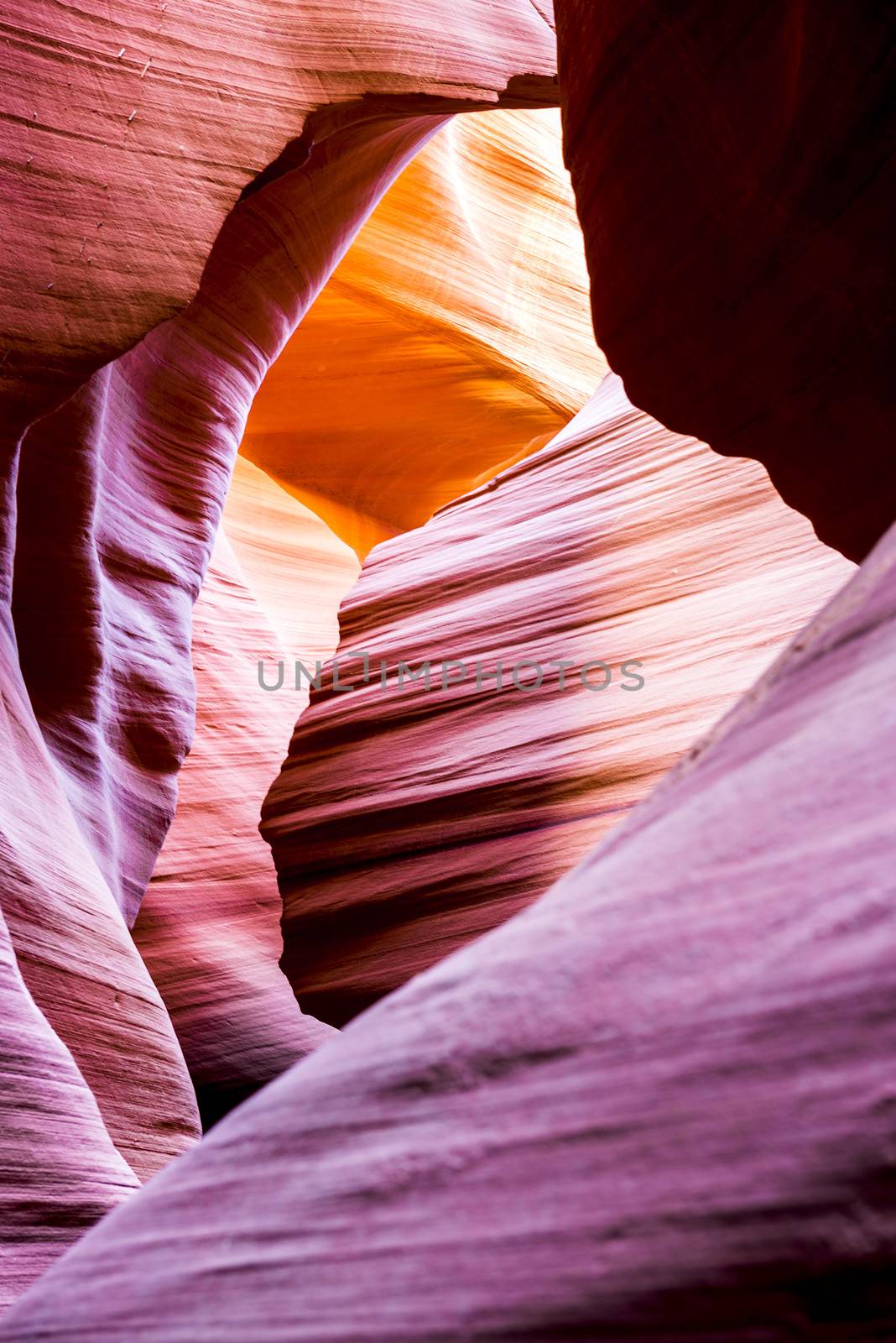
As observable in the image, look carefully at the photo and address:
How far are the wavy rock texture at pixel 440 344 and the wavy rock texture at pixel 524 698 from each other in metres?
2.62

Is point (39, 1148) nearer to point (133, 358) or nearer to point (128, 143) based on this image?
point (128, 143)

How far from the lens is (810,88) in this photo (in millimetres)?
1979

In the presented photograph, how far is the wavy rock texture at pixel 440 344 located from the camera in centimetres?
684

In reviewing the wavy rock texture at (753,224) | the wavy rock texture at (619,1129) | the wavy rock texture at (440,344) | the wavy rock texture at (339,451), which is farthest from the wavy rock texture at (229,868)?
the wavy rock texture at (619,1129)

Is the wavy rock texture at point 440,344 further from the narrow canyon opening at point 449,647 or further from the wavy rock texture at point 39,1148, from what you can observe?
the wavy rock texture at point 39,1148

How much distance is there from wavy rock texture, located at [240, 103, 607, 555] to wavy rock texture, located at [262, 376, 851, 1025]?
8.61ft

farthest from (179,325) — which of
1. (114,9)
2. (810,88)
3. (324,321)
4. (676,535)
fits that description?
(324,321)

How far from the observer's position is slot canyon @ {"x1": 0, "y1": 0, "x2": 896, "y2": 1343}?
0.60 metres

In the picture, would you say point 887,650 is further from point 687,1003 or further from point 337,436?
point 337,436

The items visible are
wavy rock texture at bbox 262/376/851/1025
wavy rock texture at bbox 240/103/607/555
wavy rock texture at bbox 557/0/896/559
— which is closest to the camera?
wavy rock texture at bbox 557/0/896/559

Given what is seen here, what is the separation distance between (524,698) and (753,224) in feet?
6.85

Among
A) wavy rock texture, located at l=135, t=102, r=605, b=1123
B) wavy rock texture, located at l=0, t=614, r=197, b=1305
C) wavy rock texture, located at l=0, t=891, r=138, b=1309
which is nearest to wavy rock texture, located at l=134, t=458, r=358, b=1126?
wavy rock texture, located at l=135, t=102, r=605, b=1123

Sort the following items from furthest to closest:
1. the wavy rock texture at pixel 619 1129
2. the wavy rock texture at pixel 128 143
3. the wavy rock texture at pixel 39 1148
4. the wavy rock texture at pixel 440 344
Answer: the wavy rock texture at pixel 440 344, the wavy rock texture at pixel 128 143, the wavy rock texture at pixel 39 1148, the wavy rock texture at pixel 619 1129

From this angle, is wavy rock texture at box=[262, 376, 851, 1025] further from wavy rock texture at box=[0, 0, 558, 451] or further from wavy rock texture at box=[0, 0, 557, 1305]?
wavy rock texture at box=[0, 0, 558, 451]
